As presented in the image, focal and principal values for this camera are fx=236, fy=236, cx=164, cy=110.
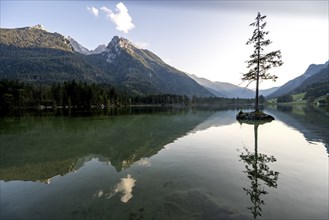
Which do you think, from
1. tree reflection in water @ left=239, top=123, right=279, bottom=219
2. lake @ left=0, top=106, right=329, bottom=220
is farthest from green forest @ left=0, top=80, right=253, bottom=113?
tree reflection in water @ left=239, top=123, right=279, bottom=219

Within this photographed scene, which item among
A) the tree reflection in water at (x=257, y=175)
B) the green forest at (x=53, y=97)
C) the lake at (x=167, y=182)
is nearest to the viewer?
the lake at (x=167, y=182)

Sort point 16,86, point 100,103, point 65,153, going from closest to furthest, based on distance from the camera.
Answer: point 65,153 → point 16,86 → point 100,103

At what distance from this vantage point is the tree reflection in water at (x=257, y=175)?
30.9 feet

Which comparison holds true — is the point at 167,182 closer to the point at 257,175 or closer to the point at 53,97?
the point at 257,175

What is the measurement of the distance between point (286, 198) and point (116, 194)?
7220 millimetres

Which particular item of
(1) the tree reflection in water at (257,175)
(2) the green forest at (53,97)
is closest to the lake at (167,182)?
(1) the tree reflection in water at (257,175)

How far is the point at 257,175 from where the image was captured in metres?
13.0

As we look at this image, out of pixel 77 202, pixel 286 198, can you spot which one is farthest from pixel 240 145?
pixel 77 202

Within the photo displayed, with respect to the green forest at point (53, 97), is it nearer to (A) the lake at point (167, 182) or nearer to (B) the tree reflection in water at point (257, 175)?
(A) the lake at point (167, 182)

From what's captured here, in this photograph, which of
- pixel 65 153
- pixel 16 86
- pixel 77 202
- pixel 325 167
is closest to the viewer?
pixel 77 202

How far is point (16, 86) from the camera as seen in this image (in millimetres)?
142625

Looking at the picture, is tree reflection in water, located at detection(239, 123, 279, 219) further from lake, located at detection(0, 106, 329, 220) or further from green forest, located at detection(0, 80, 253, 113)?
green forest, located at detection(0, 80, 253, 113)

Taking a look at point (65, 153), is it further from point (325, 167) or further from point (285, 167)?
point (325, 167)

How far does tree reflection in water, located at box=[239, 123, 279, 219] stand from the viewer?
9418 mm
